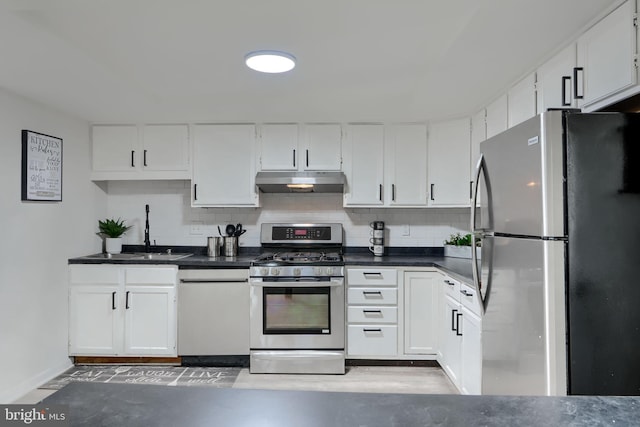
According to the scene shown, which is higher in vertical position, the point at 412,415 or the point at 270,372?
the point at 412,415

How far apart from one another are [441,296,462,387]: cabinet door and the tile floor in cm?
17

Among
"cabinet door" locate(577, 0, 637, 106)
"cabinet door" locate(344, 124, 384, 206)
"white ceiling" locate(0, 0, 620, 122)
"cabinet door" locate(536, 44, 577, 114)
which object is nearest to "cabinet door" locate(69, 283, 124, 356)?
"white ceiling" locate(0, 0, 620, 122)

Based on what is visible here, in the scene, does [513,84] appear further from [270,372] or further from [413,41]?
[270,372]

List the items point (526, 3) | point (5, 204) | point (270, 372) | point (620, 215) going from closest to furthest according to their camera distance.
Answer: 1. point (620, 215)
2. point (526, 3)
3. point (5, 204)
4. point (270, 372)

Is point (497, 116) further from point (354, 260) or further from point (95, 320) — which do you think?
point (95, 320)

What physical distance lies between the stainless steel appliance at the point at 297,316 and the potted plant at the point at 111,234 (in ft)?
5.14

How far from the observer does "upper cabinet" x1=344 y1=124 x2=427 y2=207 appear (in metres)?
3.62

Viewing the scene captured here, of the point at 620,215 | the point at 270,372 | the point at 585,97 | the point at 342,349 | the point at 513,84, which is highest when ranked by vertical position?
the point at 513,84

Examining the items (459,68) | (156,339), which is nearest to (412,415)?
(459,68)

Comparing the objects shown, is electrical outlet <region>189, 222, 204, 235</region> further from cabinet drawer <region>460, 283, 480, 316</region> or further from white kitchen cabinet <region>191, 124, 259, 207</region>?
cabinet drawer <region>460, 283, 480, 316</region>

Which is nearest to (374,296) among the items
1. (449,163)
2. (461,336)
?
(461,336)

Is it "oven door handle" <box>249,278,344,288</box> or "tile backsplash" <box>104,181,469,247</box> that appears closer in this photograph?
"oven door handle" <box>249,278,344,288</box>

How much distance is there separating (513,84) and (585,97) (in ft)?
2.69

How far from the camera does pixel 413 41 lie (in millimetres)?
1960
